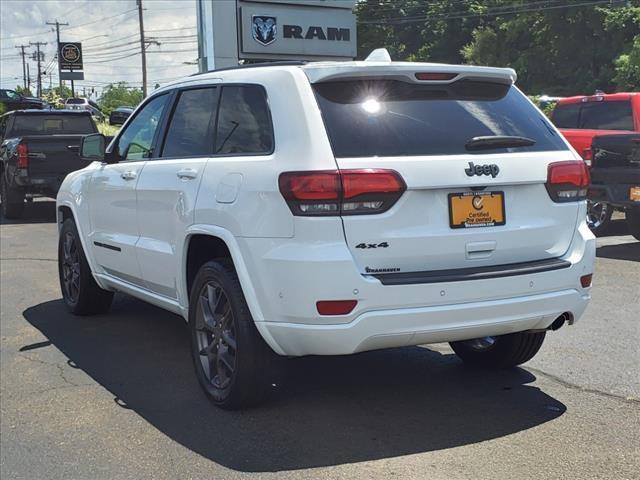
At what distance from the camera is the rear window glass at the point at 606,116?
432 inches

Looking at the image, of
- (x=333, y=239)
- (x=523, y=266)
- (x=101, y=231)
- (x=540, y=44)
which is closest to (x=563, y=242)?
(x=523, y=266)

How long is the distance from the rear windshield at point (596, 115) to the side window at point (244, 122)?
812 centimetres

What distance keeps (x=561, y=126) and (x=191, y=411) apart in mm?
9562

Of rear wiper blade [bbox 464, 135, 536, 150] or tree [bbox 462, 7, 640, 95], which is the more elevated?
tree [bbox 462, 7, 640, 95]

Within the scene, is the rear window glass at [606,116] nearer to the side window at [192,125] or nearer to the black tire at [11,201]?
the side window at [192,125]

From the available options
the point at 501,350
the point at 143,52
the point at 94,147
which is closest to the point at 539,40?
the point at 143,52

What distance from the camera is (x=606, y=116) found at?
11375 mm

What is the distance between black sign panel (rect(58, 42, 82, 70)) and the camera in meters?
70.5

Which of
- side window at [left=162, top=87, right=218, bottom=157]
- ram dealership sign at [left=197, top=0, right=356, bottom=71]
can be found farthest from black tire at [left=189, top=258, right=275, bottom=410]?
ram dealership sign at [left=197, top=0, right=356, bottom=71]

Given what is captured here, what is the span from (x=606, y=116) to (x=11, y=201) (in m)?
10.0

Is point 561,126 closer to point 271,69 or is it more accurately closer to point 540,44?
point 271,69

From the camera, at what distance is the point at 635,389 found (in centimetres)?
448

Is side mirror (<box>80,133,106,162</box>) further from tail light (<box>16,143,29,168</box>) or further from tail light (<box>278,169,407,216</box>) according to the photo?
tail light (<box>16,143,29,168</box>)

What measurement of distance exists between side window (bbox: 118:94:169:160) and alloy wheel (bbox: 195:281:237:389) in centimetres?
135
